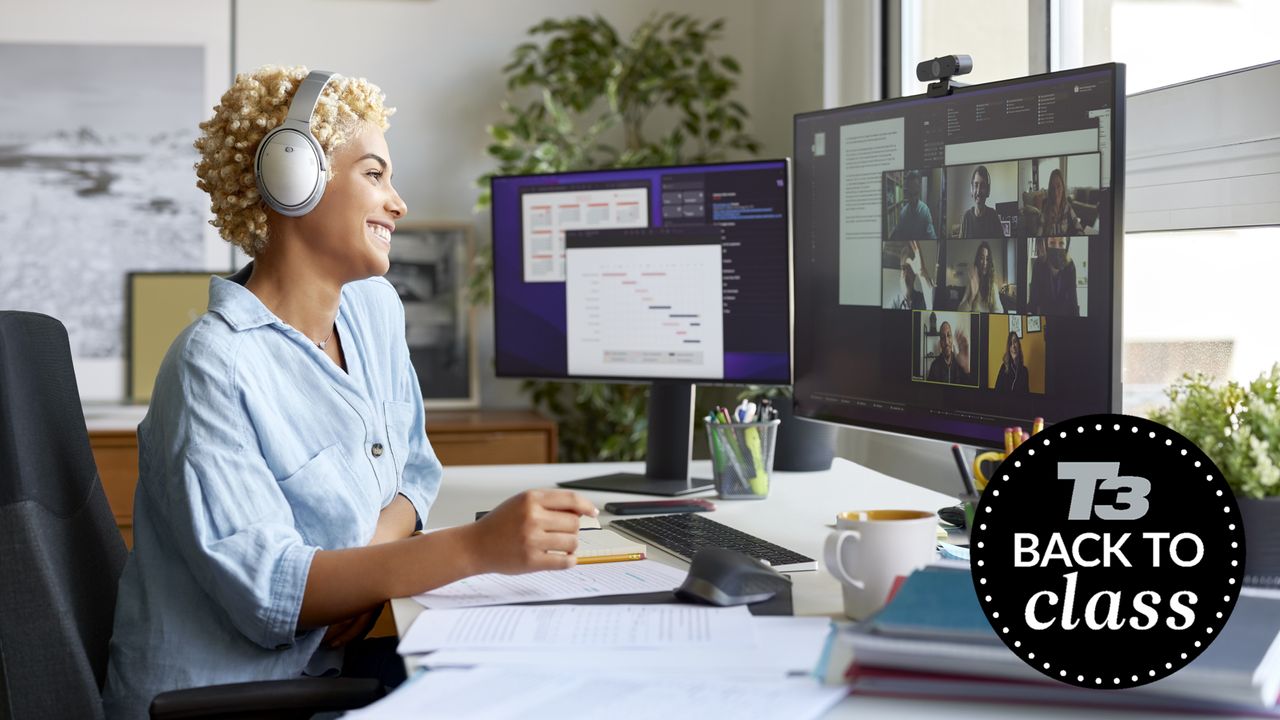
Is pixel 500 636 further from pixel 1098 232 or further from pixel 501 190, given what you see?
pixel 501 190

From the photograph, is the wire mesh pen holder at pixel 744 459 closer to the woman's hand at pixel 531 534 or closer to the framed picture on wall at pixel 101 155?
the woman's hand at pixel 531 534

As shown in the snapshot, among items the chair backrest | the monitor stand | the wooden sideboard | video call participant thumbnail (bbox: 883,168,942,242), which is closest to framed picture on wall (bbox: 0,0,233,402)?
the wooden sideboard

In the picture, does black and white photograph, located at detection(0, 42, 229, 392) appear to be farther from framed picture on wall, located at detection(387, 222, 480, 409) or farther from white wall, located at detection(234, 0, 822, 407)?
framed picture on wall, located at detection(387, 222, 480, 409)

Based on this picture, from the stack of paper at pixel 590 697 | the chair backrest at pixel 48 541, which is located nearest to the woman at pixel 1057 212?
the stack of paper at pixel 590 697

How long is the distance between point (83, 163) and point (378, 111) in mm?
2284

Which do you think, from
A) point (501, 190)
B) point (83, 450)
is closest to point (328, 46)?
point (501, 190)

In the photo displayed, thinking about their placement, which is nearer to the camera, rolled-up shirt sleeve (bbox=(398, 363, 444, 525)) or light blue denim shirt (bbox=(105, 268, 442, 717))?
light blue denim shirt (bbox=(105, 268, 442, 717))

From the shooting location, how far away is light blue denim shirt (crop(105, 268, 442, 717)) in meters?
1.09

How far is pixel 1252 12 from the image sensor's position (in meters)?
1.63

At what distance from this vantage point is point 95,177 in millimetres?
3324

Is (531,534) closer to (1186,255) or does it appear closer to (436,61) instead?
(1186,255)

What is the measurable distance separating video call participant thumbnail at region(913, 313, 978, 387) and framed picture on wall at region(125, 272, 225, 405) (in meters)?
2.42

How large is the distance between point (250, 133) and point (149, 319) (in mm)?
2195

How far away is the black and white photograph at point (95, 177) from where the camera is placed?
3.29 metres
